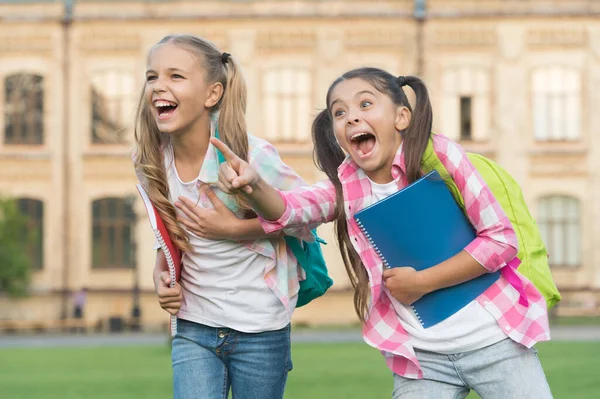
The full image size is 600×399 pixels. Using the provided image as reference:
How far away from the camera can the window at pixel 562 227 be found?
3331 cm

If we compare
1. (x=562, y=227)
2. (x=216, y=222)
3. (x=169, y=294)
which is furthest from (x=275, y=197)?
(x=562, y=227)

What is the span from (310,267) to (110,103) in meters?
30.7

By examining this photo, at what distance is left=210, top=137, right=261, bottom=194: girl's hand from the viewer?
12.7 feet

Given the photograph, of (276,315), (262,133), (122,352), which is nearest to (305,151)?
(262,133)

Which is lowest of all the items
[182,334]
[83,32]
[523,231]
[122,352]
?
[122,352]

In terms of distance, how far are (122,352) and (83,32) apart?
16.2 m

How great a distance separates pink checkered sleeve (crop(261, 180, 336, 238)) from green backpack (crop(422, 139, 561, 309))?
0.40 m

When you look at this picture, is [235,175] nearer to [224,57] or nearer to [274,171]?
[274,171]

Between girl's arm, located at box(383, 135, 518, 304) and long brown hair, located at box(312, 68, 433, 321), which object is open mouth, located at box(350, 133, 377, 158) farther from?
girl's arm, located at box(383, 135, 518, 304)

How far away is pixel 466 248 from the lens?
3994 mm

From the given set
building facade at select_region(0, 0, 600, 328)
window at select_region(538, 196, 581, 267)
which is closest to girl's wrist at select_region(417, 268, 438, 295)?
building facade at select_region(0, 0, 600, 328)

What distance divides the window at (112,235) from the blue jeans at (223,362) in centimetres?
2953

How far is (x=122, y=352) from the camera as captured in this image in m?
20.7

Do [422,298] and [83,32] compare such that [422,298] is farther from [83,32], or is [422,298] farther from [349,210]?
[83,32]
